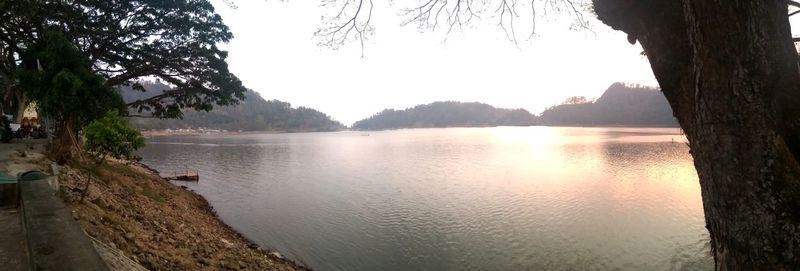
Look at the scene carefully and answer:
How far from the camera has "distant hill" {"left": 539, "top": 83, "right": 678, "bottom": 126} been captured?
145m

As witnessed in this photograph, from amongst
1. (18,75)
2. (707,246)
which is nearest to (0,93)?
(18,75)

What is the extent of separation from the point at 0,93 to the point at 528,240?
1233 inches

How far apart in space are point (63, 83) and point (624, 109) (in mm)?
185400

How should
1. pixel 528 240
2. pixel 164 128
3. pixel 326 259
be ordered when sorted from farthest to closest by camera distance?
1. pixel 164 128
2. pixel 528 240
3. pixel 326 259

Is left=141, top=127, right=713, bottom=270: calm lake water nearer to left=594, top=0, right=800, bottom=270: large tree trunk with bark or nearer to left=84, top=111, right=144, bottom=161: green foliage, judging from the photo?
left=84, top=111, right=144, bottom=161: green foliage

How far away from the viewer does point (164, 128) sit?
577 feet

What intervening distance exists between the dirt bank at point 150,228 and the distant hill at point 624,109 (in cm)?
15305

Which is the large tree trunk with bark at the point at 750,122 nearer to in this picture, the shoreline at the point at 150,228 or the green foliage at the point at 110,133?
the shoreline at the point at 150,228

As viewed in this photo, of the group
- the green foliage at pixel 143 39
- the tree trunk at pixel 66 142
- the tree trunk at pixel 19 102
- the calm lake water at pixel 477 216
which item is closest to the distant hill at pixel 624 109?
the calm lake water at pixel 477 216

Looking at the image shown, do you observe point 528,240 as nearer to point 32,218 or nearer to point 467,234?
point 467,234

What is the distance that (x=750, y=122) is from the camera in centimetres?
247

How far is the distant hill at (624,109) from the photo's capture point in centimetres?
14488

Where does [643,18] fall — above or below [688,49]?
above

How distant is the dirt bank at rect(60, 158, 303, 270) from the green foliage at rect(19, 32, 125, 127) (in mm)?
2548
